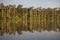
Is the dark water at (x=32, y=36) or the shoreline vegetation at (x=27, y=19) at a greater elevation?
the shoreline vegetation at (x=27, y=19)

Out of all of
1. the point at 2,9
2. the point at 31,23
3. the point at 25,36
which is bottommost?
the point at 25,36

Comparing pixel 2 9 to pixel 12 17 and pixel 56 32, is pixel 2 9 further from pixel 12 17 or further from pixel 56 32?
pixel 56 32

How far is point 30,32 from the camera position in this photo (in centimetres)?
274

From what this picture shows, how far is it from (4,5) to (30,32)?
1.91ft

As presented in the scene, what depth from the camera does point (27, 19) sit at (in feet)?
9.07

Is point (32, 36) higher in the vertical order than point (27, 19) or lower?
lower

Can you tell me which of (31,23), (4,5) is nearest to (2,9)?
(4,5)

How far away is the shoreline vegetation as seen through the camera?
A: 2736mm

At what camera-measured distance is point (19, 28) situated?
9.00 ft

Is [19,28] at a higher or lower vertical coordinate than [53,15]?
lower

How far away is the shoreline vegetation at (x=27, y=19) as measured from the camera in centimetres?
274

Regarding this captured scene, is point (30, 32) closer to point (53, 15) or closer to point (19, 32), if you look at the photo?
point (19, 32)

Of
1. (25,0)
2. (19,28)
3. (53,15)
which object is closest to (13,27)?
(19,28)

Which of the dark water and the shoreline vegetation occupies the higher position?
the shoreline vegetation
